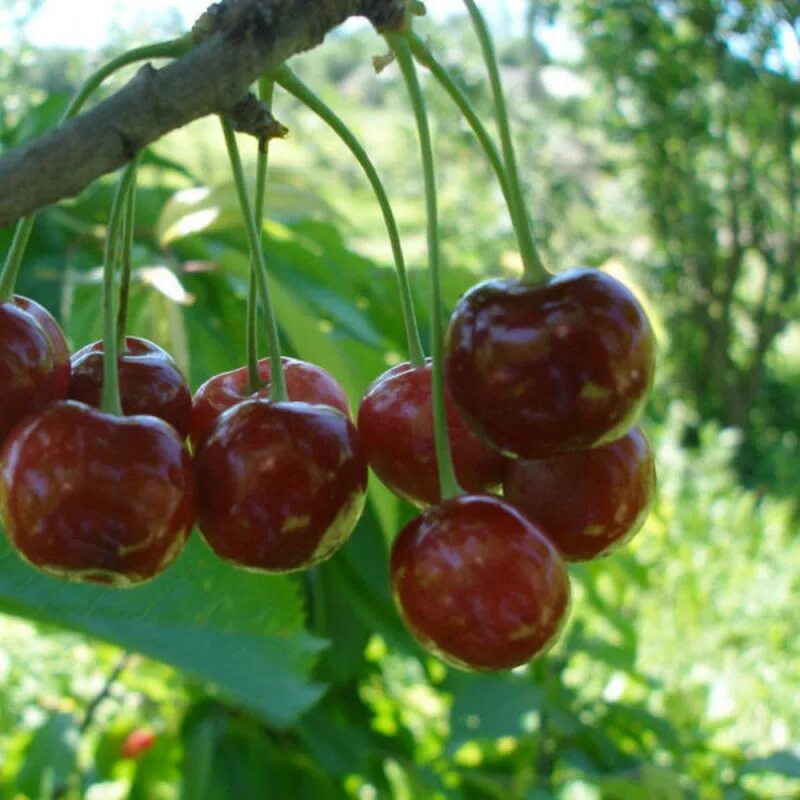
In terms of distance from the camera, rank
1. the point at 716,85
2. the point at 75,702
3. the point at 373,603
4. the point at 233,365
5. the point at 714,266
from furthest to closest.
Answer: the point at 714,266 < the point at 716,85 < the point at 75,702 < the point at 373,603 < the point at 233,365

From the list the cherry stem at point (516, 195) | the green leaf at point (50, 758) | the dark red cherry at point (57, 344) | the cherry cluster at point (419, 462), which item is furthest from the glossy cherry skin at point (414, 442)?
the green leaf at point (50, 758)

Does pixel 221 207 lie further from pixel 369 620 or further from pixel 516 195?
pixel 516 195

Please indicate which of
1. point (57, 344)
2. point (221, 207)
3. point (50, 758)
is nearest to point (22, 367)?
point (57, 344)

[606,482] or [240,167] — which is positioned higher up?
[240,167]

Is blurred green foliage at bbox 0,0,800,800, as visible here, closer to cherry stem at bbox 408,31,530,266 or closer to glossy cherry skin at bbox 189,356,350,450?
glossy cherry skin at bbox 189,356,350,450

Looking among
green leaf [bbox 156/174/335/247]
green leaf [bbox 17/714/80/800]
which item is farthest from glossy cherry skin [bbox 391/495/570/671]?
green leaf [bbox 17/714/80/800]

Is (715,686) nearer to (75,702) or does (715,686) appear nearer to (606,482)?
(75,702)

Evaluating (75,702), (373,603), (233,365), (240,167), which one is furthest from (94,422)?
(75,702)
